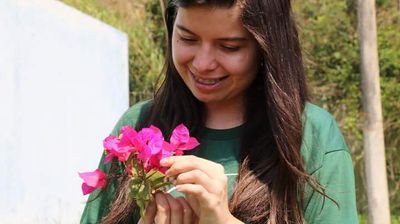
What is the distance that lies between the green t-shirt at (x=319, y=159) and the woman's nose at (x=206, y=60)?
201mm

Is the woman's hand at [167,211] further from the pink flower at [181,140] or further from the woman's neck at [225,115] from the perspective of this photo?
the woman's neck at [225,115]

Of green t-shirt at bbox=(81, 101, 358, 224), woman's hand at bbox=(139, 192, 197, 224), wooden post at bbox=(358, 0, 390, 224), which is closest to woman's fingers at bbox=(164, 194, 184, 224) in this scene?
woman's hand at bbox=(139, 192, 197, 224)

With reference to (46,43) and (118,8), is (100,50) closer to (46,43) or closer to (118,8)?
(46,43)

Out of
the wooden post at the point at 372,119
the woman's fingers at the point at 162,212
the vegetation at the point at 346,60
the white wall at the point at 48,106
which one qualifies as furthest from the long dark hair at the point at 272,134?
the vegetation at the point at 346,60

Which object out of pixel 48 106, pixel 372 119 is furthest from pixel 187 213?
pixel 372 119

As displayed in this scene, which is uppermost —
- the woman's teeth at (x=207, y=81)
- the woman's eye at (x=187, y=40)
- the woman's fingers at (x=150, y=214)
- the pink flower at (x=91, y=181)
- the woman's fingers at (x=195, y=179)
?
the woman's eye at (x=187, y=40)

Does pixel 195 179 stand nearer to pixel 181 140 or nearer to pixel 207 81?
pixel 181 140

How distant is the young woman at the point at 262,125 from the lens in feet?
5.90

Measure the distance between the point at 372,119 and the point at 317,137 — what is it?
6.54 meters

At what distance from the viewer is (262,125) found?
1.94 metres

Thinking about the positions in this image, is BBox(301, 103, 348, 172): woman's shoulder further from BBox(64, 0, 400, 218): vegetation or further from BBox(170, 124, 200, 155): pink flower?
BBox(64, 0, 400, 218): vegetation

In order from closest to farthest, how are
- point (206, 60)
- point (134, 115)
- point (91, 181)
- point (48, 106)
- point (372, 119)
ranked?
point (91, 181) → point (206, 60) → point (134, 115) → point (48, 106) → point (372, 119)

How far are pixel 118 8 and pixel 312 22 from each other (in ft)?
8.74

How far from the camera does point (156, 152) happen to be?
1.60 m
